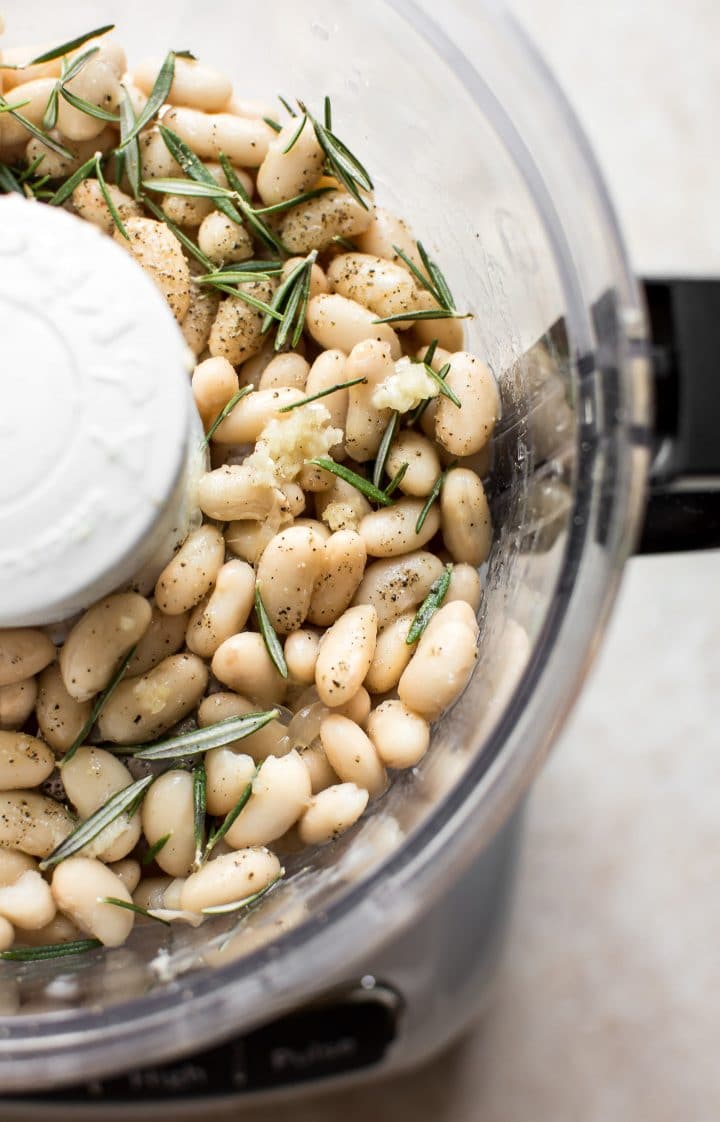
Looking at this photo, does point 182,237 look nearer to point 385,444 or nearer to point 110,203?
point 110,203

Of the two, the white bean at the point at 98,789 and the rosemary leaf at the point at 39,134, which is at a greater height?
the rosemary leaf at the point at 39,134

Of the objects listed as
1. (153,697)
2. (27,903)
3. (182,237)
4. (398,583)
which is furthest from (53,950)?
(182,237)

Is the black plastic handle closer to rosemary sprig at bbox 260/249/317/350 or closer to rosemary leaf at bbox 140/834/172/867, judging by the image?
rosemary sprig at bbox 260/249/317/350

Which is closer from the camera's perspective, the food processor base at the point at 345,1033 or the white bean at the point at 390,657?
the white bean at the point at 390,657

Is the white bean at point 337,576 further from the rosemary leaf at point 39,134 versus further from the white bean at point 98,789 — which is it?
the rosemary leaf at point 39,134

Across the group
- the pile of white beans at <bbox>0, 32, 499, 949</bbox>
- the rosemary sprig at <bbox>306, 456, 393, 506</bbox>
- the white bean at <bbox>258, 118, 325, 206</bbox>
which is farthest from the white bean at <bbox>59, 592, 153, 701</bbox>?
the white bean at <bbox>258, 118, 325, 206</bbox>

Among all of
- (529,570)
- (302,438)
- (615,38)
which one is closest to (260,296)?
(302,438)

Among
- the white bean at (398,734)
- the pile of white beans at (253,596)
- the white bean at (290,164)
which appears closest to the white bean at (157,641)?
the pile of white beans at (253,596)

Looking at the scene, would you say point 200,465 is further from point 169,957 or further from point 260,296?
point 169,957
